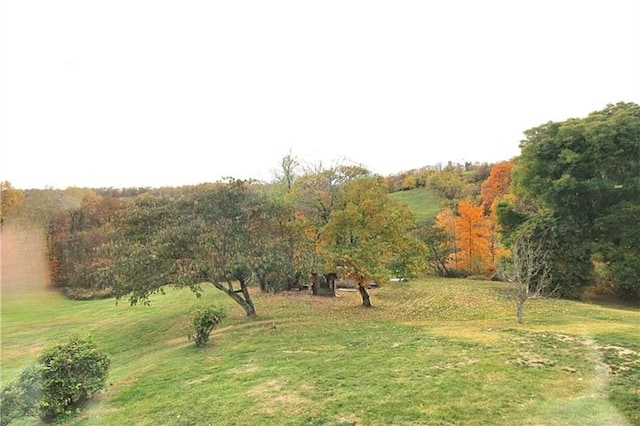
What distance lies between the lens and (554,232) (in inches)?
861

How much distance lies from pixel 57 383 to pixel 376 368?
20.9 feet

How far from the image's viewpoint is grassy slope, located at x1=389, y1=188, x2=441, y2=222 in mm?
52781

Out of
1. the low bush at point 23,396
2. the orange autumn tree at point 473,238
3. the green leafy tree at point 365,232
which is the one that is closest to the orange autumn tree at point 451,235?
the orange autumn tree at point 473,238

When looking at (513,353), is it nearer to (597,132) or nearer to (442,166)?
(597,132)

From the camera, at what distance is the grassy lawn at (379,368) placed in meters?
6.52

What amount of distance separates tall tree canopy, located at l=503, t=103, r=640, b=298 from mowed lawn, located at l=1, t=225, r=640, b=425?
16.8 feet

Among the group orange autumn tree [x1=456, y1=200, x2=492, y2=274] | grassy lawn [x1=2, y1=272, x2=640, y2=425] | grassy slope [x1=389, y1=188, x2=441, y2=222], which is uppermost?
grassy slope [x1=389, y1=188, x2=441, y2=222]

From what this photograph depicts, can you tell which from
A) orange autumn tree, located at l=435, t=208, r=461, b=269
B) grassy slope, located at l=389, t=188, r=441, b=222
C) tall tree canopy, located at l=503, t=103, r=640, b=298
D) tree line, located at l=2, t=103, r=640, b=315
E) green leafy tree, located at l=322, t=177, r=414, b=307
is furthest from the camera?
grassy slope, located at l=389, t=188, r=441, b=222

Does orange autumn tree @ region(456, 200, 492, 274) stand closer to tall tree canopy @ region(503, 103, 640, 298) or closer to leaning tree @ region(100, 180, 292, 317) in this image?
tall tree canopy @ region(503, 103, 640, 298)

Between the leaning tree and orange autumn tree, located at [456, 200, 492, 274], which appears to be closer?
the leaning tree

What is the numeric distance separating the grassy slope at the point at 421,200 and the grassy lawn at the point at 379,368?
35510 mm

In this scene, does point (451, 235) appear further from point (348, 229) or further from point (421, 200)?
point (421, 200)

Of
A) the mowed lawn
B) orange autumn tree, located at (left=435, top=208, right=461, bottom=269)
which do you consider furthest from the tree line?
the mowed lawn

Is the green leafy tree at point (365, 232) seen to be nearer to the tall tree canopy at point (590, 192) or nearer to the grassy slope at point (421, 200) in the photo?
the tall tree canopy at point (590, 192)
